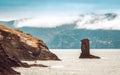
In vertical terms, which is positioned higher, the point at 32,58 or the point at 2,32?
the point at 2,32

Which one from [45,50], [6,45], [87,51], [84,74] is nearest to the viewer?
[84,74]

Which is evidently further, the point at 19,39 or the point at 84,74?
the point at 19,39

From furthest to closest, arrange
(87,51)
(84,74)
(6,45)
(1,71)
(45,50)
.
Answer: (87,51)
(45,50)
(6,45)
(84,74)
(1,71)

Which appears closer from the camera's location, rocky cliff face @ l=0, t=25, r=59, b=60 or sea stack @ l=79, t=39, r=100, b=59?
rocky cliff face @ l=0, t=25, r=59, b=60

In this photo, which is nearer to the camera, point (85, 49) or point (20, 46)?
point (20, 46)

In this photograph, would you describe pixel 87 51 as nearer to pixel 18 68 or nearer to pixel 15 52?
pixel 15 52

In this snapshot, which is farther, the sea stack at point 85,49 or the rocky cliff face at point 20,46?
the sea stack at point 85,49

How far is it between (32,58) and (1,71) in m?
83.5

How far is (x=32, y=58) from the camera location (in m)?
134

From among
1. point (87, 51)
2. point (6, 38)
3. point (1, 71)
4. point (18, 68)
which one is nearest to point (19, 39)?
point (6, 38)

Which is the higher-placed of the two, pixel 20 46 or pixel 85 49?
pixel 20 46

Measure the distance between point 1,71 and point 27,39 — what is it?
88.2 metres

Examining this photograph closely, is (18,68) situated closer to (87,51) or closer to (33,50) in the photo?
(33,50)

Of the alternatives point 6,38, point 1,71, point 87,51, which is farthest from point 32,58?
point 1,71
